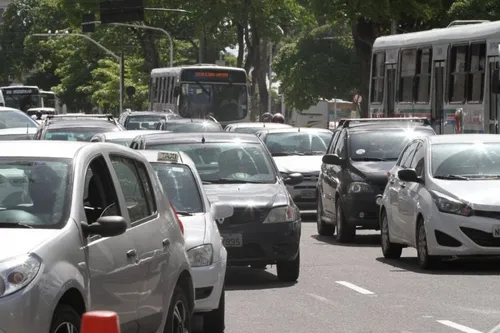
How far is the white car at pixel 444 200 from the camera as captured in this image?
54.3ft

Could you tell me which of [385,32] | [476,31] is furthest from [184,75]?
[476,31]

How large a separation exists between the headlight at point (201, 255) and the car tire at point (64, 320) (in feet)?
Answer: 14.3

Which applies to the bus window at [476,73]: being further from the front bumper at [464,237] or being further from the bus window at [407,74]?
the front bumper at [464,237]

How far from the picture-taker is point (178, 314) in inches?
377

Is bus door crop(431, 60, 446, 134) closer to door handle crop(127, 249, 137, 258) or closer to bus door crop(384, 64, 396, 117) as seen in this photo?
bus door crop(384, 64, 396, 117)

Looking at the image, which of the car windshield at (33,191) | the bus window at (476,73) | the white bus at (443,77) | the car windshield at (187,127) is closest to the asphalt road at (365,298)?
the car windshield at (33,191)

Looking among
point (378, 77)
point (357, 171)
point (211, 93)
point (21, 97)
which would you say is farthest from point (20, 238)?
point (21, 97)

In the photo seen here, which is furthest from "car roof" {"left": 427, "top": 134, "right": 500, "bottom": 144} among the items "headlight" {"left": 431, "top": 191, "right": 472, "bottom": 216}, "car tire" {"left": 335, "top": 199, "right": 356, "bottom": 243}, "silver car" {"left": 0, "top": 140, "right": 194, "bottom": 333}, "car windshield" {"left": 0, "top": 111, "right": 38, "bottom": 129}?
"car windshield" {"left": 0, "top": 111, "right": 38, "bottom": 129}

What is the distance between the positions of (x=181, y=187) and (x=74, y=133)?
46.6 feet

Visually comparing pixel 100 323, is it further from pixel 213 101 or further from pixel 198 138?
pixel 213 101

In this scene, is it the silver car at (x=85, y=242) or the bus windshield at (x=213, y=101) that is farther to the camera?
the bus windshield at (x=213, y=101)

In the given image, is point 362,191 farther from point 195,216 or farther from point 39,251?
point 39,251

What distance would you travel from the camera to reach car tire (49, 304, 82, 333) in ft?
23.9

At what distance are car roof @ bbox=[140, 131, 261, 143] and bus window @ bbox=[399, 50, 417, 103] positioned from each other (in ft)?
61.9
